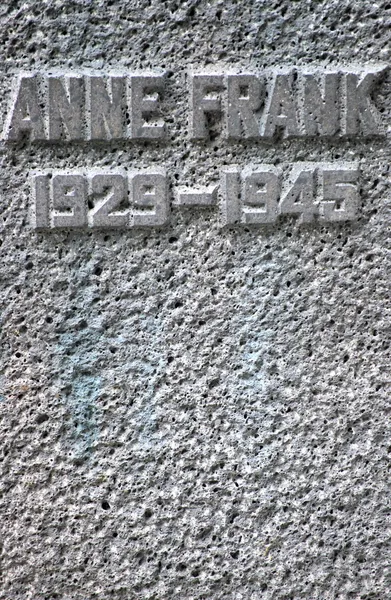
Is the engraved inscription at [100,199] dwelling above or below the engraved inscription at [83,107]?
below

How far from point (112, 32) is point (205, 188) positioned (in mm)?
282

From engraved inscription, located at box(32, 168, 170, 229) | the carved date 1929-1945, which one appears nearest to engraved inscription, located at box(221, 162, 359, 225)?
the carved date 1929-1945

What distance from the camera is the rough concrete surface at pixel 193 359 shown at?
1225mm

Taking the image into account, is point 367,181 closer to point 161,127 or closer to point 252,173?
point 252,173

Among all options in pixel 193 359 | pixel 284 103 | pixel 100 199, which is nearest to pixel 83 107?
pixel 100 199

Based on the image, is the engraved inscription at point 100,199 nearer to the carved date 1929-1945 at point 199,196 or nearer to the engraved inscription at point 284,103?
the carved date 1929-1945 at point 199,196

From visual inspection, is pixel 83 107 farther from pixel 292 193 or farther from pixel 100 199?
pixel 292 193

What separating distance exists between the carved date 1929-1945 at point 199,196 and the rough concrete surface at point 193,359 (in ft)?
0.06

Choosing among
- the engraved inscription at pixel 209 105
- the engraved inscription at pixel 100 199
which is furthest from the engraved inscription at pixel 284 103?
the engraved inscription at pixel 100 199

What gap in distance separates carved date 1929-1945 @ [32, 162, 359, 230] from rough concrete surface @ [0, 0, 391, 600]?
0.02 metres

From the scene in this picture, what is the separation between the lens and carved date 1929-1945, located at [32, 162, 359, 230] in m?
1.21

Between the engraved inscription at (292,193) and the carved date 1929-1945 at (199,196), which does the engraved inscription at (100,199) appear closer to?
the carved date 1929-1945 at (199,196)

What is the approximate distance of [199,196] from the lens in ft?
4.06

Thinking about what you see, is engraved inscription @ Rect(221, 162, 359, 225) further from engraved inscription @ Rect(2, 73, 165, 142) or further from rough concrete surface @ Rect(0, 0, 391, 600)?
engraved inscription @ Rect(2, 73, 165, 142)
